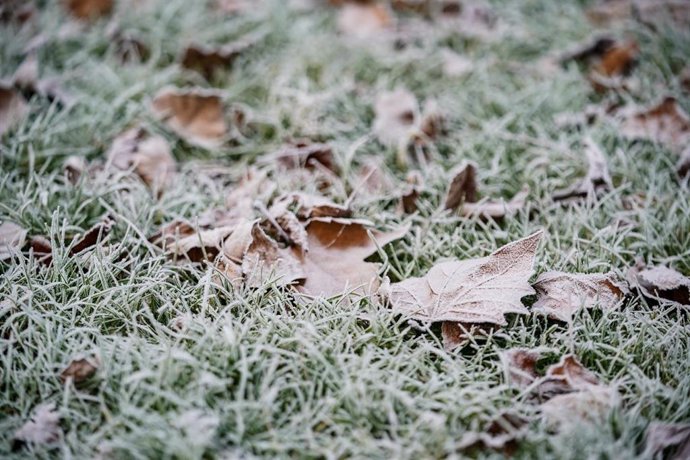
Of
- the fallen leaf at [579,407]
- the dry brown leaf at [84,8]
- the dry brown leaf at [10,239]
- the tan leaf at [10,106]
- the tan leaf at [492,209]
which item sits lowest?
the dry brown leaf at [10,239]

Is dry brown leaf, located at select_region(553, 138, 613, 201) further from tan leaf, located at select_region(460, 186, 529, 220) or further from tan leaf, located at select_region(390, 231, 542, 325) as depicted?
tan leaf, located at select_region(390, 231, 542, 325)

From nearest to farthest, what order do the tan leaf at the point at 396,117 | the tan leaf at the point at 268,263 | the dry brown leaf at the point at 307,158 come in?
the tan leaf at the point at 268,263 < the dry brown leaf at the point at 307,158 < the tan leaf at the point at 396,117

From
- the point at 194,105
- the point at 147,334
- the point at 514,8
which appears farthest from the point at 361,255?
the point at 514,8

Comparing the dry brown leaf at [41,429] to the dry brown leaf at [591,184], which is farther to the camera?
the dry brown leaf at [591,184]

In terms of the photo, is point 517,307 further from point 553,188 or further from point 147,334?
point 147,334

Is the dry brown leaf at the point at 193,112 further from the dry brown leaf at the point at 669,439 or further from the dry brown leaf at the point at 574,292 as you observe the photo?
the dry brown leaf at the point at 669,439

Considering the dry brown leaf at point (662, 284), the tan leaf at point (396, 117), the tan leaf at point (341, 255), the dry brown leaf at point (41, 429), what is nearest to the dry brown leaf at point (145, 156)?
the tan leaf at point (341, 255)

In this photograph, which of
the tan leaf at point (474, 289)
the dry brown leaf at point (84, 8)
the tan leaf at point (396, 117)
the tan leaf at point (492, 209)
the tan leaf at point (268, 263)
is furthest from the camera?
the dry brown leaf at point (84, 8)

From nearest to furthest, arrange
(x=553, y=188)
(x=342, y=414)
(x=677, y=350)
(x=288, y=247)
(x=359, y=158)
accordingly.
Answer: (x=342, y=414), (x=677, y=350), (x=288, y=247), (x=553, y=188), (x=359, y=158)
